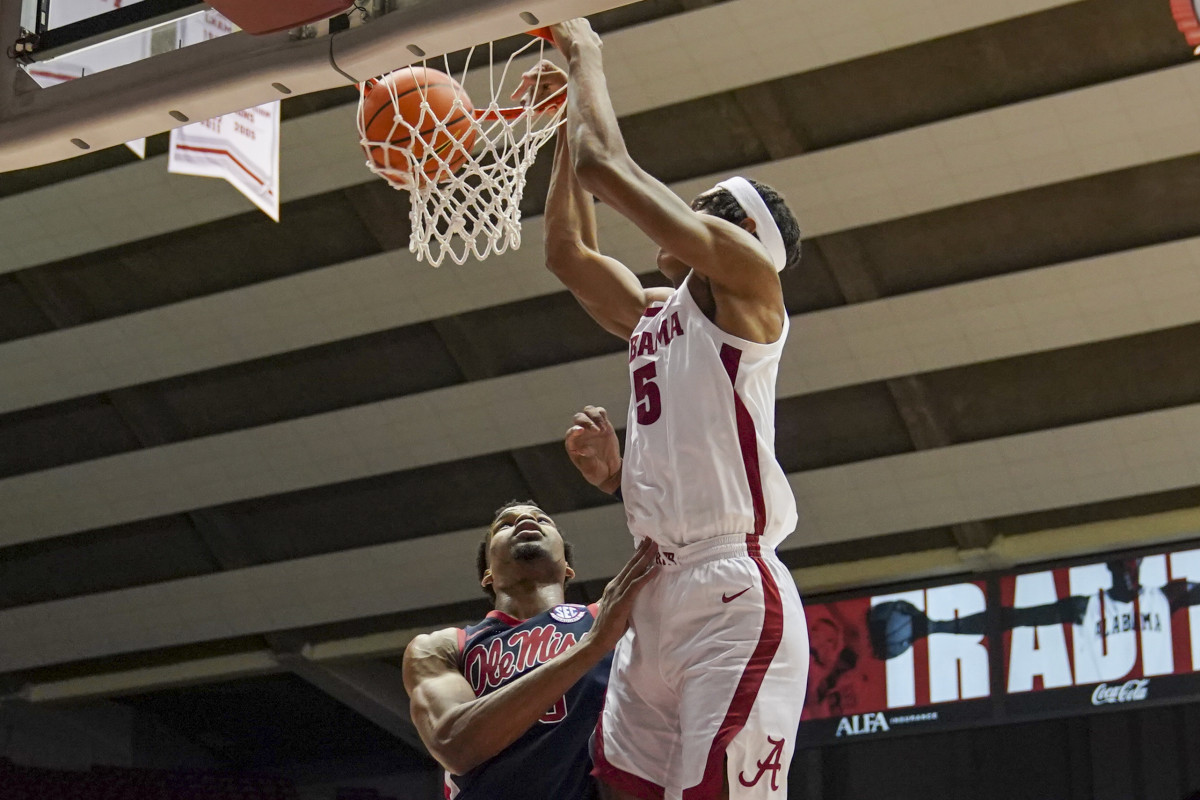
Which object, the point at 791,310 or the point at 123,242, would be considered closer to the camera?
the point at 791,310

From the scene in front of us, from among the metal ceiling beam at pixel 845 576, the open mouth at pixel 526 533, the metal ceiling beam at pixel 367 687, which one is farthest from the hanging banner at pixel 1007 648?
the open mouth at pixel 526 533

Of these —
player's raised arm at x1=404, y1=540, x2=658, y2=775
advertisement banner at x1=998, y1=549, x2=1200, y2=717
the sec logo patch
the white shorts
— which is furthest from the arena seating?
the white shorts

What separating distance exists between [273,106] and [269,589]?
22.4ft

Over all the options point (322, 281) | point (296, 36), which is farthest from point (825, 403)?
point (296, 36)

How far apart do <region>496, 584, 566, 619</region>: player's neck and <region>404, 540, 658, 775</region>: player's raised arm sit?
181 millimetres

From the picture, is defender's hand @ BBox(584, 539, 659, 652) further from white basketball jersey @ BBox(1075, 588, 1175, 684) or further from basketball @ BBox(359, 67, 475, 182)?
white basketball jersey @ BBox(1075, 588, 1175, 684)

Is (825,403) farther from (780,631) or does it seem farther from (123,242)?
(780,631)

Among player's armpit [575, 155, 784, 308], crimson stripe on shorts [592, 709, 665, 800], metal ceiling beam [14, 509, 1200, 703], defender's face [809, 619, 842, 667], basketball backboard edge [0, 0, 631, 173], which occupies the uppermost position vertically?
metal ceiling beam [14, 509, 1200, 703]

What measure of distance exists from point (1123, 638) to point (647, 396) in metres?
7.94

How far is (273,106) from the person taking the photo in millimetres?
8312

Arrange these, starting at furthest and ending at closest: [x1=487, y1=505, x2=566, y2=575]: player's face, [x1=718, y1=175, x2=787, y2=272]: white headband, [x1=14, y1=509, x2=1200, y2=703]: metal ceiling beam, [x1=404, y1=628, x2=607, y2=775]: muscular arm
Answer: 1. [x1=14, y1=509, x2=1200, y2=703]: metal ceiling beam
2. [x1=487, y1=505, x2=566, y2=575]: player's face
3. [x1=404, y1=628, x2=607, y2=775]: muscular arm
4. [x1=718, y1=175, x2=787, y2=272]: white headband

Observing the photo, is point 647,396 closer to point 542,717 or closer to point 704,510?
point 704,510

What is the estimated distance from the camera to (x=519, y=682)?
3.66 meters

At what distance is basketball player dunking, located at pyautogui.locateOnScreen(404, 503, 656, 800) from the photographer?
365 centimetres
